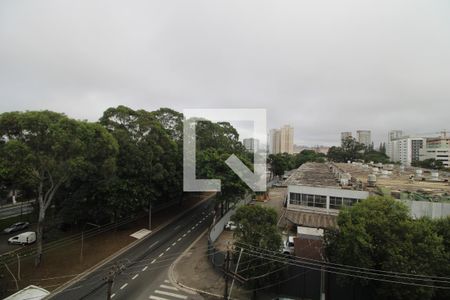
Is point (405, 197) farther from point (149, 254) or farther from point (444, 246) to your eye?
point (149, 254)

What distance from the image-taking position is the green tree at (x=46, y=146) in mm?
13719

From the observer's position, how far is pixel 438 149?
86500mm

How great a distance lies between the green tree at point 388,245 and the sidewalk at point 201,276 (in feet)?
19.6

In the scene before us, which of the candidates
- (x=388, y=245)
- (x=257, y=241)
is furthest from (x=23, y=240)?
(x=388, y=245)

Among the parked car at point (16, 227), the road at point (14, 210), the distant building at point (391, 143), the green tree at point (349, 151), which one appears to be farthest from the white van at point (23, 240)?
the distant building at point (391, 143)

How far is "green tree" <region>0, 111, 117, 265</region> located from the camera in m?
13.7

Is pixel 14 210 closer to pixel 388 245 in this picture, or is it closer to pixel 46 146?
pixel 46 146

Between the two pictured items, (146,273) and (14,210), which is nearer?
(146,273)

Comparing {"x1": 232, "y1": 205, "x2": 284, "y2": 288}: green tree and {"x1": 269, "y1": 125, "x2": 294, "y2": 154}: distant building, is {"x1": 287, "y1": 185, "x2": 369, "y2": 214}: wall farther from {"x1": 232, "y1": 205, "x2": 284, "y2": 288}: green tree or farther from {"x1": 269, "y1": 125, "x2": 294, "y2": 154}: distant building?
{"x1": 269, "y1": 125, "x2": 294, "y2": 154}: distant building

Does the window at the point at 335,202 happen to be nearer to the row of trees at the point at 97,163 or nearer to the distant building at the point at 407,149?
the row of trees at the point at 97,163

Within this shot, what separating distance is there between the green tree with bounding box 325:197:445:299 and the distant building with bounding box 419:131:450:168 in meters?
91.9

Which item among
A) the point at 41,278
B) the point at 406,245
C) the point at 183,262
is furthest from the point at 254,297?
the point at 41,278

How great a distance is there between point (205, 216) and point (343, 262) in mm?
18840

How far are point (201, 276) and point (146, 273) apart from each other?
11.5 feet
